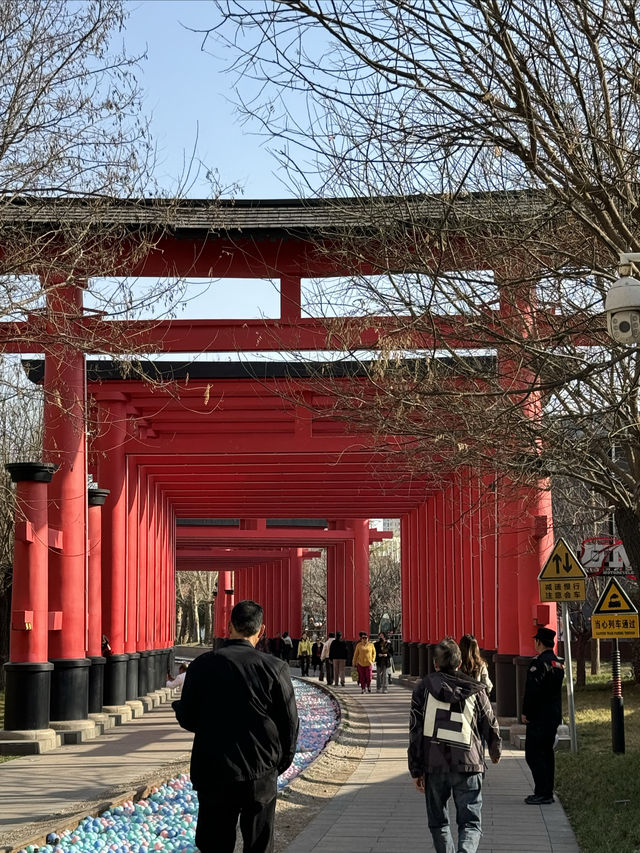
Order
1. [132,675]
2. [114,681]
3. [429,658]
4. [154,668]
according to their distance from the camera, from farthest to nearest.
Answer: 1. [429,658]
2. [154,668]
3. [132,675]
4. [114,681]

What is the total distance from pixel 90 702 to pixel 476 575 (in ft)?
27.6

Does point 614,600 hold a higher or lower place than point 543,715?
higher

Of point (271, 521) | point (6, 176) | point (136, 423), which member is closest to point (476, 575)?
point (136, 423)

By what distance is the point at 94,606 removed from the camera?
20.1 m

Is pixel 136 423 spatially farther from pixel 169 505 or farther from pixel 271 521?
pixel 271 521

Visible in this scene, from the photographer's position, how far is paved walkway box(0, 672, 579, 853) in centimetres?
881

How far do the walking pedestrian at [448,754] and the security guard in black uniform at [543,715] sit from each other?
3584 mm

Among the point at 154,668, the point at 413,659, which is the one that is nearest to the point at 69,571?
the point at 154,668

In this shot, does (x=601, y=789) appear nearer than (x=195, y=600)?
Yes

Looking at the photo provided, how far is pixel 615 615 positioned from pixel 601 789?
300 cm

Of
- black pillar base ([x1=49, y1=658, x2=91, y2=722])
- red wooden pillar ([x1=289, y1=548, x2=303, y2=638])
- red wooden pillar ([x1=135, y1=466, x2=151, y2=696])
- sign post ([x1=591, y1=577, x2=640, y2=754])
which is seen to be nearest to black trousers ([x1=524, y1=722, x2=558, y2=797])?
sign post ([x1=591, y1=577, x2=640, y2=754])

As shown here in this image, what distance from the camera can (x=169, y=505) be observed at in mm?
33719

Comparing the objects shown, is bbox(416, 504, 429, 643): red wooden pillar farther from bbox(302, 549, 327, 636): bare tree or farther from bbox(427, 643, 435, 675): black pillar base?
bbox(302, 549, 327, 636): bare tree

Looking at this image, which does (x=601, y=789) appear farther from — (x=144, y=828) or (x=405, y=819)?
(x=144, y=828)
